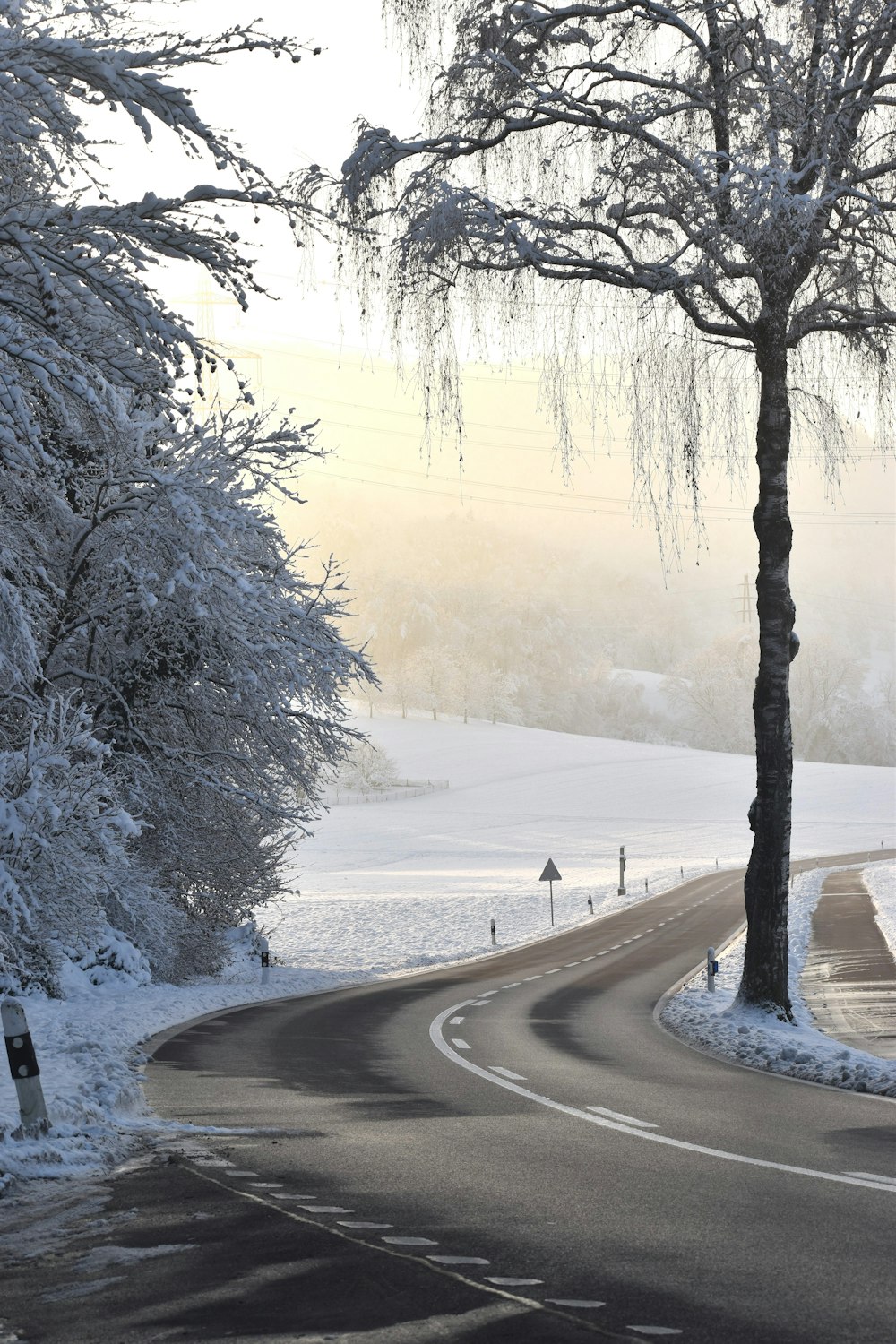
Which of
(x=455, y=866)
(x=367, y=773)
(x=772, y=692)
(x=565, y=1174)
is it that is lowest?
(x=455, y=866)

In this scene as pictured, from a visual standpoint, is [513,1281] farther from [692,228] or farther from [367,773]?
[367,773]

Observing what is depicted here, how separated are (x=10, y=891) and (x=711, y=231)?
9.18 m

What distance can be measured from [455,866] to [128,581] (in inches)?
2068

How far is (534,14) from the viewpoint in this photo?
13.9 m

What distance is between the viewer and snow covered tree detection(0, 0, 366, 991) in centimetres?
771

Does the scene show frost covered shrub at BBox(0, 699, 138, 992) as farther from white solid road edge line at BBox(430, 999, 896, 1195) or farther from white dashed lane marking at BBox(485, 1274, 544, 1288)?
white dashed lane marking at BBox(485, 1274, 544, 1288)

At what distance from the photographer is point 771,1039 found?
13.7 metres

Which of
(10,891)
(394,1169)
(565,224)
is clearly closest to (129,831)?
(10,891)

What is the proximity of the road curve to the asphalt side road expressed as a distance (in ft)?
0.06

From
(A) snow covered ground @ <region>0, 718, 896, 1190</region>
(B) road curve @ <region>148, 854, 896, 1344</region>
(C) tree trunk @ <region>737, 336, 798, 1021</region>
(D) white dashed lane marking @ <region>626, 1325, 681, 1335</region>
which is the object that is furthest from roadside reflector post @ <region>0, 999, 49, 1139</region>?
(C) tree trunk @ <region>737, 336, 798, 1021</region>

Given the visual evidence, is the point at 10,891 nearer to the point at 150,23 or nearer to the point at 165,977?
the point at 150,23

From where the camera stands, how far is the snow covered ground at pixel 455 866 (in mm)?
10594

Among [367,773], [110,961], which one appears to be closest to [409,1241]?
[110,961]

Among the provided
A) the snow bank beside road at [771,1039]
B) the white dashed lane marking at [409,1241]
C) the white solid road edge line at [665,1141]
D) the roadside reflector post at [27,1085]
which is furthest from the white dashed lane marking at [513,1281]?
the snow bank beside road at [771,1039]
